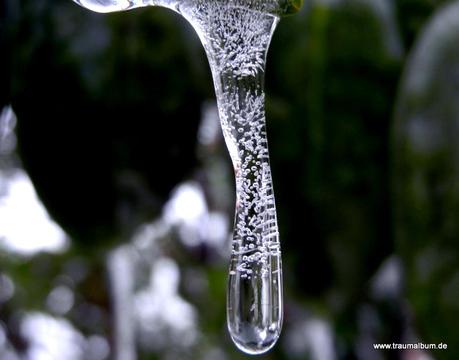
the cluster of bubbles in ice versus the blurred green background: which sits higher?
the cluster of bubbles in ice

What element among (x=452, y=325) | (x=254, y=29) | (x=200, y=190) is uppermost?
(x=254, y=29)

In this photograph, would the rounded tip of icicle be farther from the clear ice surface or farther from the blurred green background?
the blurred green background

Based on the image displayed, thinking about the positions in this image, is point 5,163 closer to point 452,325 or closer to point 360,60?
point 360,60

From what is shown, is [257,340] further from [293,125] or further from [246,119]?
[293,125]

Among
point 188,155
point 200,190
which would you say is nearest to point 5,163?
point 200,190

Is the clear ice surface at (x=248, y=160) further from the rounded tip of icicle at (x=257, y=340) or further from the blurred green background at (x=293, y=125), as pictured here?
the blurred green background at (x=293, y=125)

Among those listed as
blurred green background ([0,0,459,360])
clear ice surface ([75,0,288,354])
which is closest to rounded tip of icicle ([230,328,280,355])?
clear ice surface ([75,0,288,354])

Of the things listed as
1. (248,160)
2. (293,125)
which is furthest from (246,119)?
(293,125)

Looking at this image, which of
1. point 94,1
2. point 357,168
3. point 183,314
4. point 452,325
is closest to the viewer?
point 94,1

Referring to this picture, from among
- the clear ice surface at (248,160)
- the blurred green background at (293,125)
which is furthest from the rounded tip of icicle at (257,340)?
the blurred green background at (293,125)
